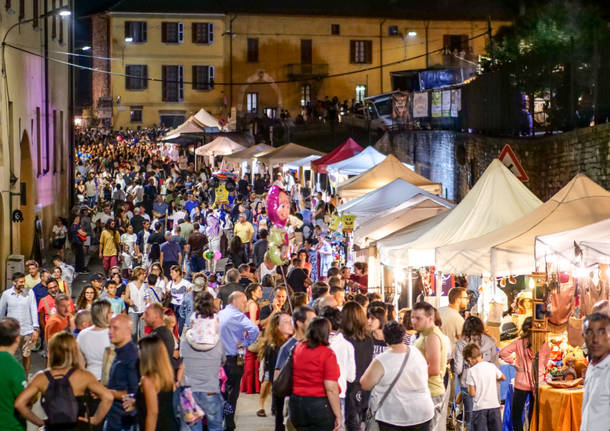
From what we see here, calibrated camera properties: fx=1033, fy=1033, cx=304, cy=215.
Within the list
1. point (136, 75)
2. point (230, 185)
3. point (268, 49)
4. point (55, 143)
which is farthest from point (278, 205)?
point (136, 75)

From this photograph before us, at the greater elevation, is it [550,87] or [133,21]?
[133,21]

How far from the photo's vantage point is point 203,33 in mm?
65000

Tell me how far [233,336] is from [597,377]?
467 centimetres

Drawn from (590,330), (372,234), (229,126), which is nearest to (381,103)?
(229,126)

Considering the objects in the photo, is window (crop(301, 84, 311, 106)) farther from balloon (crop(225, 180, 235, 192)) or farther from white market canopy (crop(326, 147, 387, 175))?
white market canopy (crop(326, 147, 387, 175))

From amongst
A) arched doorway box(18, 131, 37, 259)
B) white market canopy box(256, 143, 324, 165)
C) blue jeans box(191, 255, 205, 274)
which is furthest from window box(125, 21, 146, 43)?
blue jeans box(191, 255, 205, 274)

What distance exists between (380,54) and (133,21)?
618 inches

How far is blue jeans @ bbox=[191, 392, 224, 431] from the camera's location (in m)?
9.17

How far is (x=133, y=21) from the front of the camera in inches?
2542

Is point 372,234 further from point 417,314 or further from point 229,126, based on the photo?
point 229,126

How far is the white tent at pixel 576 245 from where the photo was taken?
920cm

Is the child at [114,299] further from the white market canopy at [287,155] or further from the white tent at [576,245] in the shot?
the white market canopy at [287,155]

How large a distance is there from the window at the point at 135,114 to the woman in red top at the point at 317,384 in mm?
59422

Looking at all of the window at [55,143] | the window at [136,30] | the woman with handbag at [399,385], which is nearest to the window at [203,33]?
the window at [136,30]
